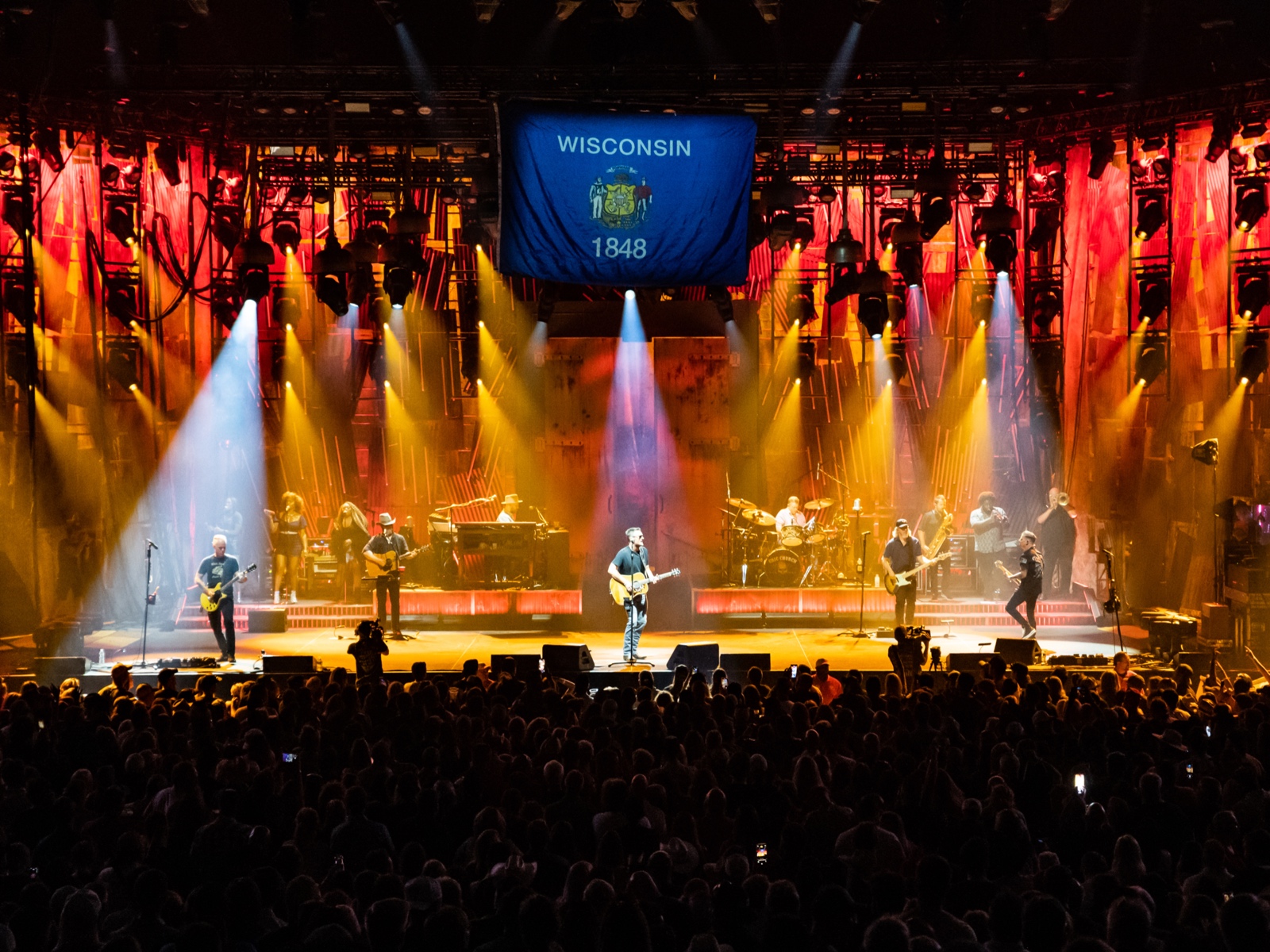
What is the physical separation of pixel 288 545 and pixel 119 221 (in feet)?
17.2

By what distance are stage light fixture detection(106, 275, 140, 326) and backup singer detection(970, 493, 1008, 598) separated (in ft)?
41.2

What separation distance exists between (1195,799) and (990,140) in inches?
439

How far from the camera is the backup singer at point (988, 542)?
18.5 metres

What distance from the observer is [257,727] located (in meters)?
7.33

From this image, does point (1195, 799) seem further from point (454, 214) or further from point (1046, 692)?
point (454, 214)

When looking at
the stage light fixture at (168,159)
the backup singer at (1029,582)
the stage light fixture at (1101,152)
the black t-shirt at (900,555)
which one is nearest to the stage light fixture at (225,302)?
the stage light fixture at (168,159)

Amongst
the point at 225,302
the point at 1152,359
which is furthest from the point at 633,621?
the point at 1152,359

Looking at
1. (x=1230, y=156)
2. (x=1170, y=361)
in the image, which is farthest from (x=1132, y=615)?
(x=1230, y=156)

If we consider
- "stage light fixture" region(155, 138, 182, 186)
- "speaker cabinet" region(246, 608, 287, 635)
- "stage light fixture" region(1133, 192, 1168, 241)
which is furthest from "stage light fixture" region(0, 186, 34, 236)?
"stage light fixture" region(1133, 192, 1168, 241)

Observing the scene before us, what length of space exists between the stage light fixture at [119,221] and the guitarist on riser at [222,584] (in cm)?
600

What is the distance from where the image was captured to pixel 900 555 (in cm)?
1557

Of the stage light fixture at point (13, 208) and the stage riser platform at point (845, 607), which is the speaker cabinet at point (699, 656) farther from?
the stage light fixture at point (13, 208)

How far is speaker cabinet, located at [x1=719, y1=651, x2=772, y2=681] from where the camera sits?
11258mm

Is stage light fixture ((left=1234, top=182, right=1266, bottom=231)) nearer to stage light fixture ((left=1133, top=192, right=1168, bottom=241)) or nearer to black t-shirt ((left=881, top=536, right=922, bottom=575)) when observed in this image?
stage light fixture ((left=1133, top=192, right=1168, bottom=241))
